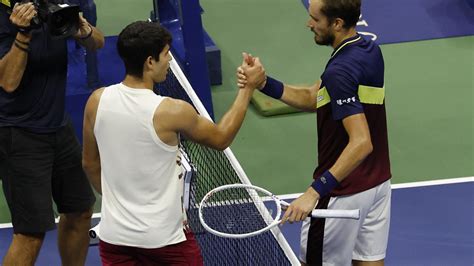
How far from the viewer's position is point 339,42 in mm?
5617

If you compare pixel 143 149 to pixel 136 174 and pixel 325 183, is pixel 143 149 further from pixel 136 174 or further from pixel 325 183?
pixel 325 183

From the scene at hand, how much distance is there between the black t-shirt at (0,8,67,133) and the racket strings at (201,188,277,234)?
1.08 m

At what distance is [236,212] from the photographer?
249 inches

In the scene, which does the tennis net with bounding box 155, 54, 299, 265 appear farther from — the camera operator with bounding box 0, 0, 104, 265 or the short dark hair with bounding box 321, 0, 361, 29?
the short dark hair with bounding box 321, 0, 361, 29

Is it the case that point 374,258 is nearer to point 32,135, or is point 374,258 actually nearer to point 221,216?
point 221,216

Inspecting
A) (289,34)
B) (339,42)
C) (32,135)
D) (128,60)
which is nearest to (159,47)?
(128,60)

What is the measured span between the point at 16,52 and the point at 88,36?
26.6 inches

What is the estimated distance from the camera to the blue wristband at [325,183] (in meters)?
5.39

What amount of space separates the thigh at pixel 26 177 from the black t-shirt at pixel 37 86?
7 cm

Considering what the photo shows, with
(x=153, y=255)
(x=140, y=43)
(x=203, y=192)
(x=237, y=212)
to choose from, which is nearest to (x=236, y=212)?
(x=237, y=212)

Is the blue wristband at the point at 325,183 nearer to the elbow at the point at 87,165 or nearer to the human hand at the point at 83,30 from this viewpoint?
the elbow at the point at 87,165

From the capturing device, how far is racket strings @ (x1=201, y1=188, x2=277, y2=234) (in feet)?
19.4

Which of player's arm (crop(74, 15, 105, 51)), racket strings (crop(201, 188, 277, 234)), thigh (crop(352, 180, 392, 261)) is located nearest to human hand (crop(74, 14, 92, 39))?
player's arm (crop(74, 15, 105, 51))

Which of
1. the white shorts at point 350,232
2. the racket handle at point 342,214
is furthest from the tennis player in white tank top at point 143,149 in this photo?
the white shorts at point 350,232
